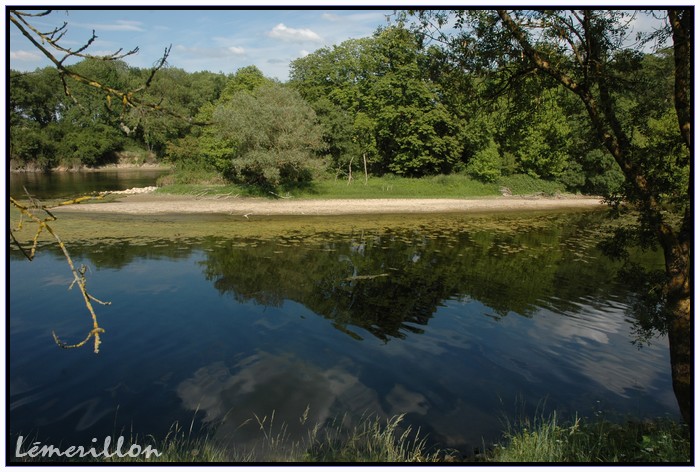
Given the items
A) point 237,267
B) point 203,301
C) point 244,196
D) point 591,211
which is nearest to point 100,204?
point 244,196

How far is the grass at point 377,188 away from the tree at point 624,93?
106ft

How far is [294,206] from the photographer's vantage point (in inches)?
1470

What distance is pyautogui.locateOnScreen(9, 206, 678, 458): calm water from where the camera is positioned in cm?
962

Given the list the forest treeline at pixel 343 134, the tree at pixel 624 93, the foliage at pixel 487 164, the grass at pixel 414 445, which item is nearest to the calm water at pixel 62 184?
the forest treeline at pixel 343 134

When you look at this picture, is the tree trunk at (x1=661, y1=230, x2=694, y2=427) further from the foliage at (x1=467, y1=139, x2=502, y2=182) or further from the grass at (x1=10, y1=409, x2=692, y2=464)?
the foliage at (x1=467, y1=139, x2=502, y2=182)

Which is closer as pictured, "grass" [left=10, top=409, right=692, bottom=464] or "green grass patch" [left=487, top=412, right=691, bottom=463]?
"green grass patch" [left=487, top=412, right=691, bottom=463]

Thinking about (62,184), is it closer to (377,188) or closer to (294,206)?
(294,206)

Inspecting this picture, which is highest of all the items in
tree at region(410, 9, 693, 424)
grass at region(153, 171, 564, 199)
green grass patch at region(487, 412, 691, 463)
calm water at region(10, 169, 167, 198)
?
tree at region(410, 9, 693, 424)

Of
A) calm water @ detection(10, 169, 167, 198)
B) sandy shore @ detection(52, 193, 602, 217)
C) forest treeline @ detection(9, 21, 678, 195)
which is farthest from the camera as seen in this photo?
calm water @ detection(10, 169, 167, 198)

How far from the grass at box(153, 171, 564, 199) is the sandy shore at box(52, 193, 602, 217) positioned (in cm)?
160

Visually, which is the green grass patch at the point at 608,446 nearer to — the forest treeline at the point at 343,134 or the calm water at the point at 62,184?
the forest treeline at the point at 343,134

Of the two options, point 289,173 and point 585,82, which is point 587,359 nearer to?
point 585,82

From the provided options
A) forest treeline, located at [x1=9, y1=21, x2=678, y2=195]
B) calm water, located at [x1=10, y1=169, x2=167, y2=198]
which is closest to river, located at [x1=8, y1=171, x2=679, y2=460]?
forest treeline, located at [x1=9, y1=21, x2=678, y2=195]

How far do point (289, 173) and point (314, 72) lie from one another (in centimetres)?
2078
